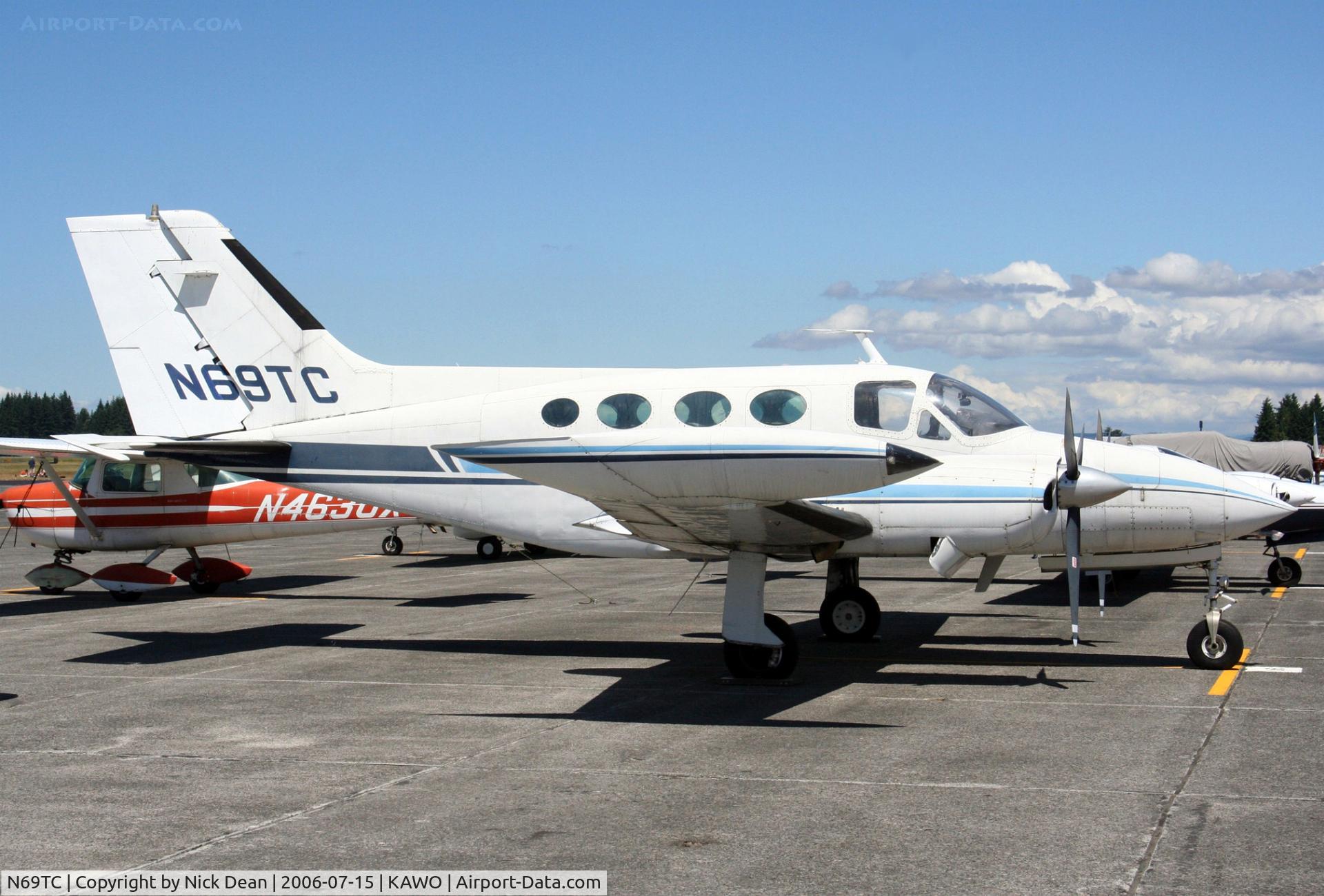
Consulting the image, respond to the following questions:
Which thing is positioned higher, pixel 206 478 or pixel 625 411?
pixel 625 411

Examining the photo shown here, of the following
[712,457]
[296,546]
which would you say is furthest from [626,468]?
[296,546]

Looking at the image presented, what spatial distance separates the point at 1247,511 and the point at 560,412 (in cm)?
656

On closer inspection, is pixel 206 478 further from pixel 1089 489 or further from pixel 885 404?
pixel 1089 489

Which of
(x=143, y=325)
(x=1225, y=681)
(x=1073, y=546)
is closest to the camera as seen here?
(x=1225, y=681)

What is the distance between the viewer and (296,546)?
3372 cm

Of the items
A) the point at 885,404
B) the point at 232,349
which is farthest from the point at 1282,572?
the point at 232,349

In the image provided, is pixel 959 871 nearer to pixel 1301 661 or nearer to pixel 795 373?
pixel 795 373

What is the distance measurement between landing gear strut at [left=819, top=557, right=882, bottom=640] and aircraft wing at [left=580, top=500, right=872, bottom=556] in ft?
5.96

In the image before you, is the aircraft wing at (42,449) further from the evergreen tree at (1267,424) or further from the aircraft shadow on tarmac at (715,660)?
the evergreen tree at (1267,424)

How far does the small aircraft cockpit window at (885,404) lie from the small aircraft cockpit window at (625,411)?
6.75 ft

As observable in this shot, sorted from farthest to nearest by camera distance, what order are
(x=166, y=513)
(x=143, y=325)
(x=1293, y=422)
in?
(x=1293, y=422) → (x=166, y=513) → (x=143, y=325)

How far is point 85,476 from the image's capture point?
65.3 feet

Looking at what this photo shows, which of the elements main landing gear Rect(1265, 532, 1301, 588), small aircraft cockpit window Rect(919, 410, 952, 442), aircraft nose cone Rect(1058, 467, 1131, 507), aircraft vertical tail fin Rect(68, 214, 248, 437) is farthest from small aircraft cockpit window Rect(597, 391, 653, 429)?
main landing gear Rect(1265, 532, 1301, 588)

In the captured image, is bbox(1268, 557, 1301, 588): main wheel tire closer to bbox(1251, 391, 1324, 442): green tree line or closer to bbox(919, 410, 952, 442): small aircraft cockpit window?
bbox(919, 410, 952, 442): small aircraft cockpit window
